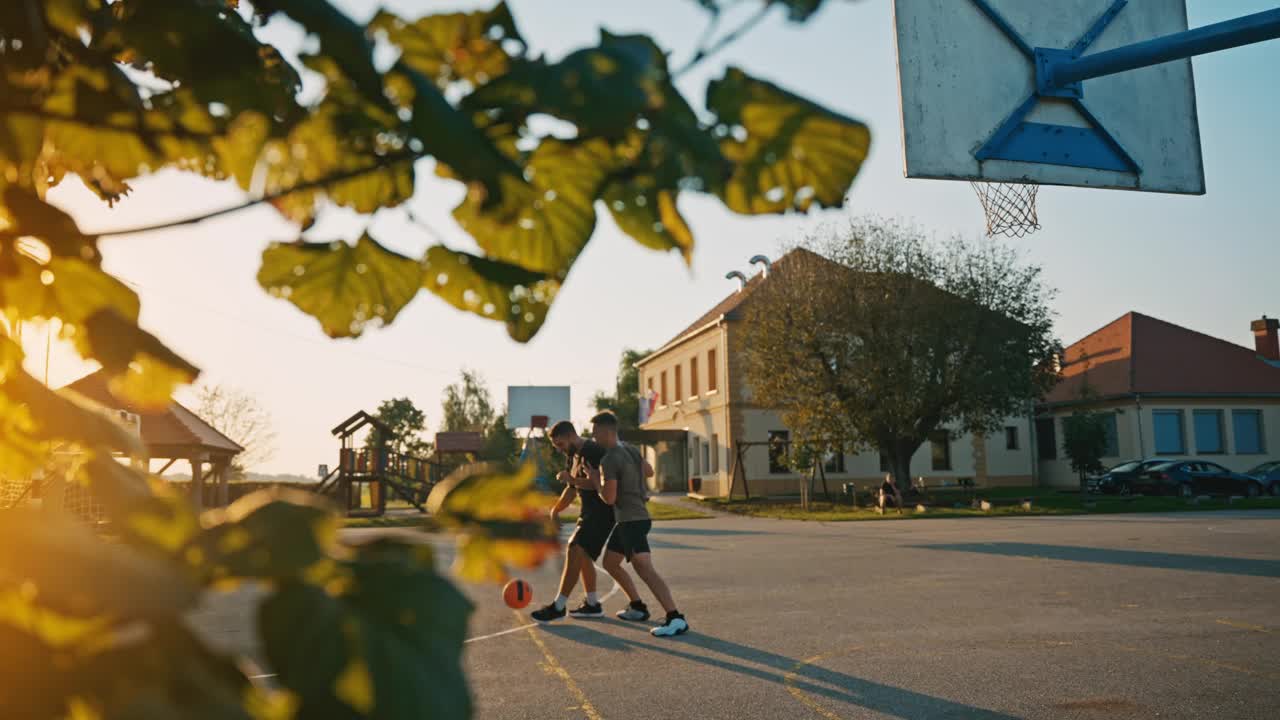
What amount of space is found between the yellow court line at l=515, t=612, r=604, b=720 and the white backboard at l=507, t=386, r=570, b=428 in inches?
1732

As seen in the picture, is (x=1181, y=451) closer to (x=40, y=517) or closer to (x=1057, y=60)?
(x=1057, y=60)

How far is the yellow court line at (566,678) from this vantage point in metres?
5.89

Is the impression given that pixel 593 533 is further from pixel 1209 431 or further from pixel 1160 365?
pixel 1160 365

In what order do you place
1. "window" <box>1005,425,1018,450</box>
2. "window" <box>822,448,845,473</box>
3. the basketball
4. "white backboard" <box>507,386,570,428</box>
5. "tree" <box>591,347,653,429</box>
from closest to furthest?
1. the basketball
2. "window" <box>822,448,845,473</box>
3. "window" <box>1005,425,1018,450</box>
4. "white backboard" <box>507,386,570,428</box>
5. "tree" <box>591,347,653,429</box>

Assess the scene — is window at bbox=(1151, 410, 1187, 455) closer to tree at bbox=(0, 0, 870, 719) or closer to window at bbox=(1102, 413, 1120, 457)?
window at bbox=(1102, 413, 1120, 457)

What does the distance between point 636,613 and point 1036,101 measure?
5833 millimetres

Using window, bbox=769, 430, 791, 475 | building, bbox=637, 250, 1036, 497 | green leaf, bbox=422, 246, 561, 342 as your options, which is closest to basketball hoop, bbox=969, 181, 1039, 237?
green leaf, bbox=422, 246, 561, 342

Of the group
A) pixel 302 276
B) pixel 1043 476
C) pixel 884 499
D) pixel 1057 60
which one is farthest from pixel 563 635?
pixel 1043 476

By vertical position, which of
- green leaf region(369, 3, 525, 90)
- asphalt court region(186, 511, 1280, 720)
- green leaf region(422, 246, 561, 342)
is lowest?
asphalt court region(186, 511, 1280, 720)

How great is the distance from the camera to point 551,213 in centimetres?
95

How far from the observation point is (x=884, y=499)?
29547mm

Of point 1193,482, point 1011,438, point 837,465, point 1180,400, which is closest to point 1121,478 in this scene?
point 1193,482

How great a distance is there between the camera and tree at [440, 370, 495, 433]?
57406mm

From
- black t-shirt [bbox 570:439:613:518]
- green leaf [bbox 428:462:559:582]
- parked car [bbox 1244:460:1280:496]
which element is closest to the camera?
green leaf [bbox 428:462:559:582]
